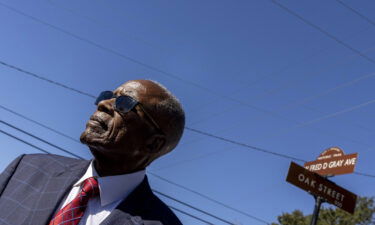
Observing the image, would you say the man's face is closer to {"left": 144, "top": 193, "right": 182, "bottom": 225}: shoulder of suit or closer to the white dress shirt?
the white dress shirt

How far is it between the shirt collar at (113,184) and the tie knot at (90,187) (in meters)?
0.02

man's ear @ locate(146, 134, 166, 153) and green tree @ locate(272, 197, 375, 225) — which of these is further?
green tree @ locate(272, 197, 375, 225)

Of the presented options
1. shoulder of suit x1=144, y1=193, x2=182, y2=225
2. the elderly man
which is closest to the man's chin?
the elderly man

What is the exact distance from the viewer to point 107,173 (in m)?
2.17

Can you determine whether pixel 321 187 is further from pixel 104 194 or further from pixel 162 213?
pixel 104 194

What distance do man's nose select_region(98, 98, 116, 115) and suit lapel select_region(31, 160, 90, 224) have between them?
256mm

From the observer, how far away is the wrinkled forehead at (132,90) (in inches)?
88.1

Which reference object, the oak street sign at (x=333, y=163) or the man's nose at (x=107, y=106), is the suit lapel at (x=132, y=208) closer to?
the man's nose at (x=107, y=106)

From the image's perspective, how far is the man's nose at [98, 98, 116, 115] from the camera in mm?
2207

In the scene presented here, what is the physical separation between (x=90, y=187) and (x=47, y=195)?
Answer: 178 millimetres

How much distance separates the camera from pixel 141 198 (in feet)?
7.29

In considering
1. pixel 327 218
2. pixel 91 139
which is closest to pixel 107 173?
pixel 91 139

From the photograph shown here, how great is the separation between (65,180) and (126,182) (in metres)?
0.25

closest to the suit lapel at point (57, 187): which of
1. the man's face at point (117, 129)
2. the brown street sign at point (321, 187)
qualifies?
the man's face at point (117, 129)
